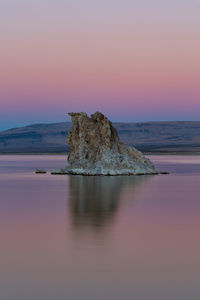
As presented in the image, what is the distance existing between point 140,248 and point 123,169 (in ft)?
81.4

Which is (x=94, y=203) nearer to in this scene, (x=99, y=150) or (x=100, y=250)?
(x=100, y=250)

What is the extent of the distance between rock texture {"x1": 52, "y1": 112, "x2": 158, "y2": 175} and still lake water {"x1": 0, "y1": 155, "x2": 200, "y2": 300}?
15127 mm

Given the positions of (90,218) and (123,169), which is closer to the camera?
(90,218)

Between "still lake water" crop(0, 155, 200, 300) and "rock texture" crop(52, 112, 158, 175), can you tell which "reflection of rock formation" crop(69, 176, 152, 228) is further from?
"rock texture" crop(52, 112, 158, 175)

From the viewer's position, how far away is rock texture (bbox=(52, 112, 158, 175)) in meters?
34.3

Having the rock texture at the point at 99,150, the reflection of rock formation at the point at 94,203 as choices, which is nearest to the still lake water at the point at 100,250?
the reflection of rock formation at the point at 94,203

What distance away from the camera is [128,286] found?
24.7ft

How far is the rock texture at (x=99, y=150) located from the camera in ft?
113

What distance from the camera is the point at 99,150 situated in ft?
111

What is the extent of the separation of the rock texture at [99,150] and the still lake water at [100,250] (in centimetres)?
1513

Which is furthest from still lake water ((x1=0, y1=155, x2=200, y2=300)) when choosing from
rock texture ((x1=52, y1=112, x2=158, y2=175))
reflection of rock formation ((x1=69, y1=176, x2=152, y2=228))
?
rock texture ((x1=52, y1=112, x2=158, y2=175))

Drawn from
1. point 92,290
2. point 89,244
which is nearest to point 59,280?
point 92,290

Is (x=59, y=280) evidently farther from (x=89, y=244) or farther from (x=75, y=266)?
(x=89, y=244)

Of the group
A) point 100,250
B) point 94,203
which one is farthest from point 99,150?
point 100,250
